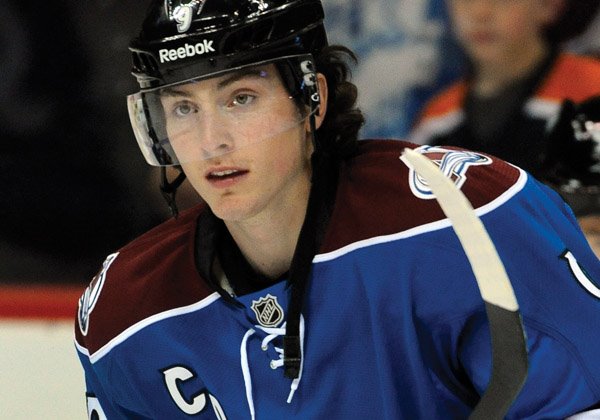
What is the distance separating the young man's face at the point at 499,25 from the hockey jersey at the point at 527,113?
0.07 m

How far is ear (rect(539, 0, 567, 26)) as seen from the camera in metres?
2.42

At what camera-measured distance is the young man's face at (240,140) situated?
Result: 4.88 feet

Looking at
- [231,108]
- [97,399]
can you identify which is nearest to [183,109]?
[231,108]

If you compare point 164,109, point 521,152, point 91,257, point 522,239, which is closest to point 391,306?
point 522,239

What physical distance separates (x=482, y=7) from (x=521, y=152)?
32 cm

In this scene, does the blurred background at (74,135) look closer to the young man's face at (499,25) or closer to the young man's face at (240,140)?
the young man's face at (499,25)

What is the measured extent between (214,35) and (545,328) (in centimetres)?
56

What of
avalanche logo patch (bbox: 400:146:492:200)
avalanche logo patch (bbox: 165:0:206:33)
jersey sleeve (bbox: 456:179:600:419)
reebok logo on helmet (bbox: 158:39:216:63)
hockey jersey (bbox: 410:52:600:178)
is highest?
avalanche logo patch (bbox: 165:0:206:33)

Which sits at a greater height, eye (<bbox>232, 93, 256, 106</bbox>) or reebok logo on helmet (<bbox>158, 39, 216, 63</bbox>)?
reebok logo on helmet (<bbox>158, 39, 216, 63</bbox>)

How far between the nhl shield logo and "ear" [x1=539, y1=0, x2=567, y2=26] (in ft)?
3.79

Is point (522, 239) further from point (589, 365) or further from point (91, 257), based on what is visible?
point (91, 257)

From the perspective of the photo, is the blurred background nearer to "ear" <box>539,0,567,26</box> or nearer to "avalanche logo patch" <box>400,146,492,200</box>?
"ear" <box>539,0,567,26</box>

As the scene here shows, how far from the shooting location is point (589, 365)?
1411mm

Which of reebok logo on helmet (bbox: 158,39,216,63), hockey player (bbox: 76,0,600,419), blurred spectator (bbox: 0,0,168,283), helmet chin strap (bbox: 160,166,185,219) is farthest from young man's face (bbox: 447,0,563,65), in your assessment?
reebok logo on helmet (bbox: 158,39,216,63)
